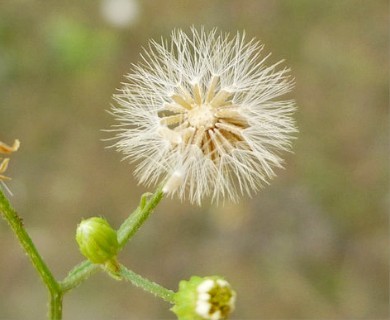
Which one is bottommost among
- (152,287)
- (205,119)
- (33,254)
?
(33,254)

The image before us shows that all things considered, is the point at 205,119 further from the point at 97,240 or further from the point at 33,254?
the point at 33,254

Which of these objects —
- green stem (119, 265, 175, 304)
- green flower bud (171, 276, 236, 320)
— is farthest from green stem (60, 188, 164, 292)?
green flower bud (171, 276, 236, 320)

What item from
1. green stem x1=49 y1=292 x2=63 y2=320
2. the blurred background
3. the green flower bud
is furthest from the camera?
the blurred background

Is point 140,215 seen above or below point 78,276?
above

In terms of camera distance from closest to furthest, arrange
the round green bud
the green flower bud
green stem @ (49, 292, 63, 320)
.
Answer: the green flower bud → the round green bud → green stem @ (49, 292, 63, 320)

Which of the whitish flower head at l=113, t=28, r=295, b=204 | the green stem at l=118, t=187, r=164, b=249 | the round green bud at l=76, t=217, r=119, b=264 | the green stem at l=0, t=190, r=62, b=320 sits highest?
the whitish flower head at l=113, t=28, r=295, b=204

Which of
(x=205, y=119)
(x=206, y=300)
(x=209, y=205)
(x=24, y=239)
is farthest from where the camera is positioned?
(x=209, y=205)

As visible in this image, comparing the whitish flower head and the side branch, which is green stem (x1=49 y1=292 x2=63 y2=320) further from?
the whitish flower head

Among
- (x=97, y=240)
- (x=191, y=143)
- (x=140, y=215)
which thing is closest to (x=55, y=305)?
(x=97, y=240)
